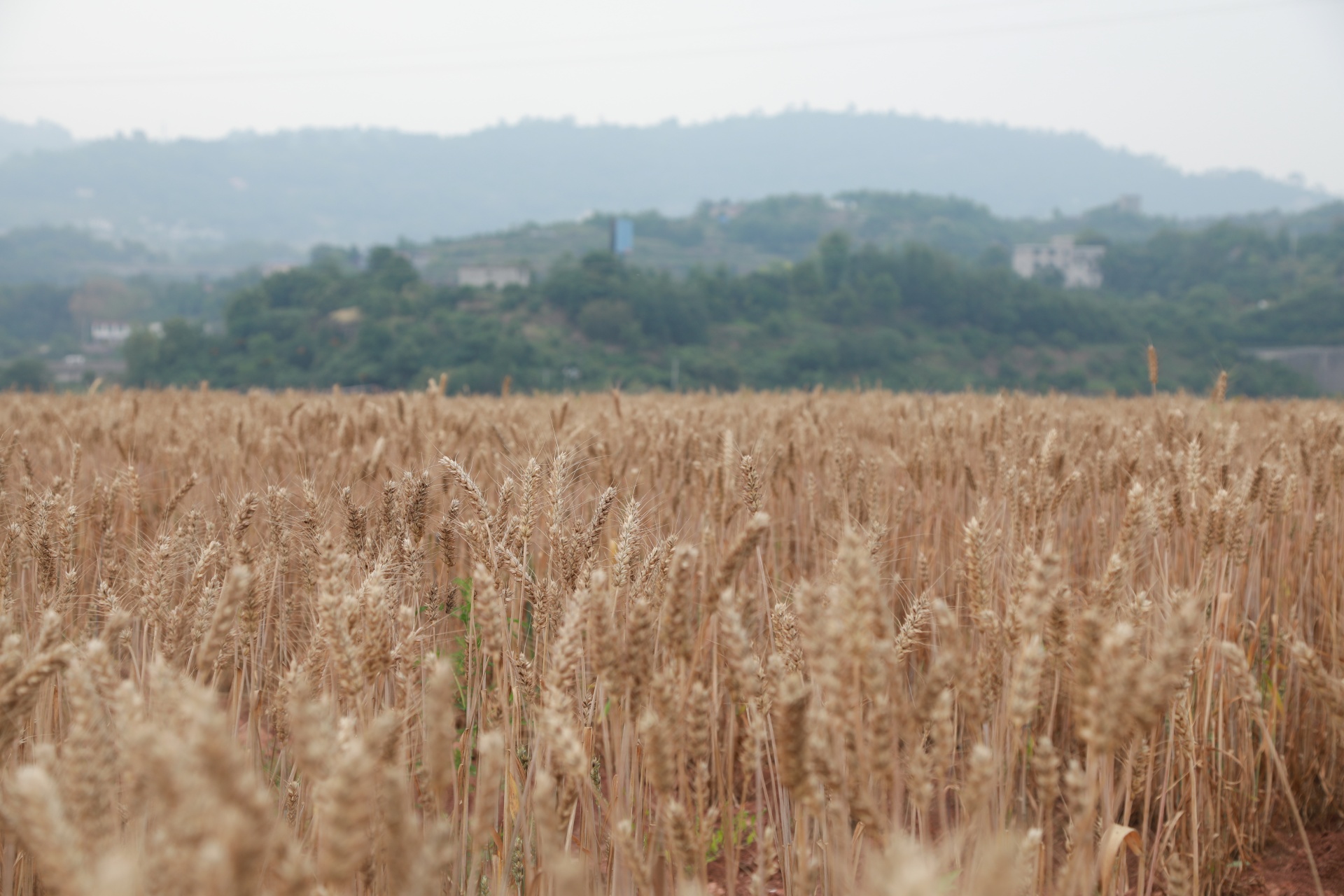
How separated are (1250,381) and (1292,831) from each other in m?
68.0

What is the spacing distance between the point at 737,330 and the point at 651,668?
72.0 m

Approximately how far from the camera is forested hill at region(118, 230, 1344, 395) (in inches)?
2375

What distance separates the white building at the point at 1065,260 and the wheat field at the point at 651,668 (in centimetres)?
10978

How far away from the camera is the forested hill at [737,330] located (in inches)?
2375

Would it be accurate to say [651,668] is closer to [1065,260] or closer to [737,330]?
[737,330]

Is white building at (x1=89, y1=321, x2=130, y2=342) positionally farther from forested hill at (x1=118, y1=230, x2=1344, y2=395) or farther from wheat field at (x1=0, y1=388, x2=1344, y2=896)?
wheat field at (x1=0, y1=388, x2=1344, y2=896)

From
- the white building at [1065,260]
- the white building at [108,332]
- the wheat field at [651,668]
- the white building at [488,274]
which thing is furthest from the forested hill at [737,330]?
the white building at [108,332]

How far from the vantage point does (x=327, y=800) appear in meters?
0.77

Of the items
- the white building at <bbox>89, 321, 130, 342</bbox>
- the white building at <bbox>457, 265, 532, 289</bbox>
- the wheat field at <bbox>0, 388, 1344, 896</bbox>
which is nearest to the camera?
the wheat field at <bbox>0, 388, 1344, 896</bbox>

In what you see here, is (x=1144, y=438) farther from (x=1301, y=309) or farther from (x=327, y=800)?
(x=1301, y=309)

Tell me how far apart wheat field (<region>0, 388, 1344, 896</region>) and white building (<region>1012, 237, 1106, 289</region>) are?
10978 centimetres

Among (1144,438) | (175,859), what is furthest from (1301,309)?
(175,859)

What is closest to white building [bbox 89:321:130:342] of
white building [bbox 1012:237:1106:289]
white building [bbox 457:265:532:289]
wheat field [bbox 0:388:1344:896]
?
white building [bbox 457:265:532:289]

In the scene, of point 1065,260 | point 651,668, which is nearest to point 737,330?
point 1065,260
